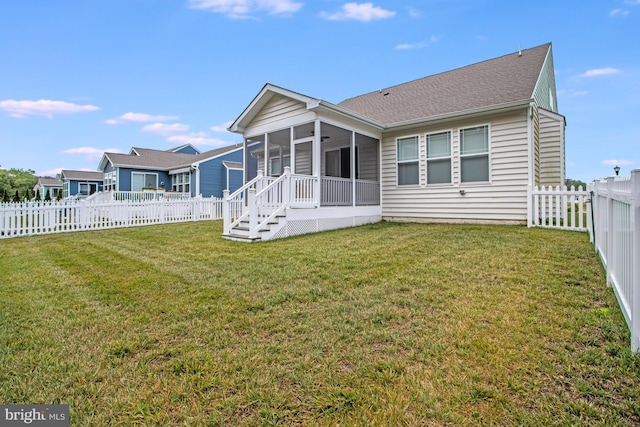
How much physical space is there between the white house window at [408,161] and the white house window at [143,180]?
767 inches

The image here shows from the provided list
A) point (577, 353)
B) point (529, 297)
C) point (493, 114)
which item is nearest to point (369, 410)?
point (577, 353)

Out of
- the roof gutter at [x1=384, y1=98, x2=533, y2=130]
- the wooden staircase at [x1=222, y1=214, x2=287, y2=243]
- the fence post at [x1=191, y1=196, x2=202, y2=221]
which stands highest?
the roof gutter at [x1=384, y1=98, x2=533, y2=130]

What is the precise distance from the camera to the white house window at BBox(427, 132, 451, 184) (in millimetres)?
9531

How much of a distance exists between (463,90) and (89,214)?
13.6 metres

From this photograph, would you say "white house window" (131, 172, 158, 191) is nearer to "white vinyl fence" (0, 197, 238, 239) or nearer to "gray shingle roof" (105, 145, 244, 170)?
"gray shingle roof" (105, 145, 244, 170)

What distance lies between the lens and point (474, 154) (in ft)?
29.8

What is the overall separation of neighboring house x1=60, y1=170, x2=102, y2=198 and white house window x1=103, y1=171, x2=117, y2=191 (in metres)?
8.66

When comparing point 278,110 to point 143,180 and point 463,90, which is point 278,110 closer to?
point 463,90

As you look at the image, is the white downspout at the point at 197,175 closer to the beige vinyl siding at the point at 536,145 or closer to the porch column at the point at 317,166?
the porch column at the point at 317,166

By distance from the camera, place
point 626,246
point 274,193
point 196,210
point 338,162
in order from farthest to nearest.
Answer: point 196,210
point 338,162
point 274,193
point 626,246

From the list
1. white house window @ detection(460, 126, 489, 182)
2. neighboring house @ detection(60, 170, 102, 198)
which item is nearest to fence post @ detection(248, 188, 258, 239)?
white house window @ detection(460, 126, 489, 182)

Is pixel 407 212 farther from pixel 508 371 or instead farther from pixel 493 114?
pixel 508 371

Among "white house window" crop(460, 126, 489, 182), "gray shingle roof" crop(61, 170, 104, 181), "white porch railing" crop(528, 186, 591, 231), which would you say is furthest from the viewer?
"gray shingle roof" crop(61, 170, 104, 181)

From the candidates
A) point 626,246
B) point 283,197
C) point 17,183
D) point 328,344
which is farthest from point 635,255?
point 17,183
